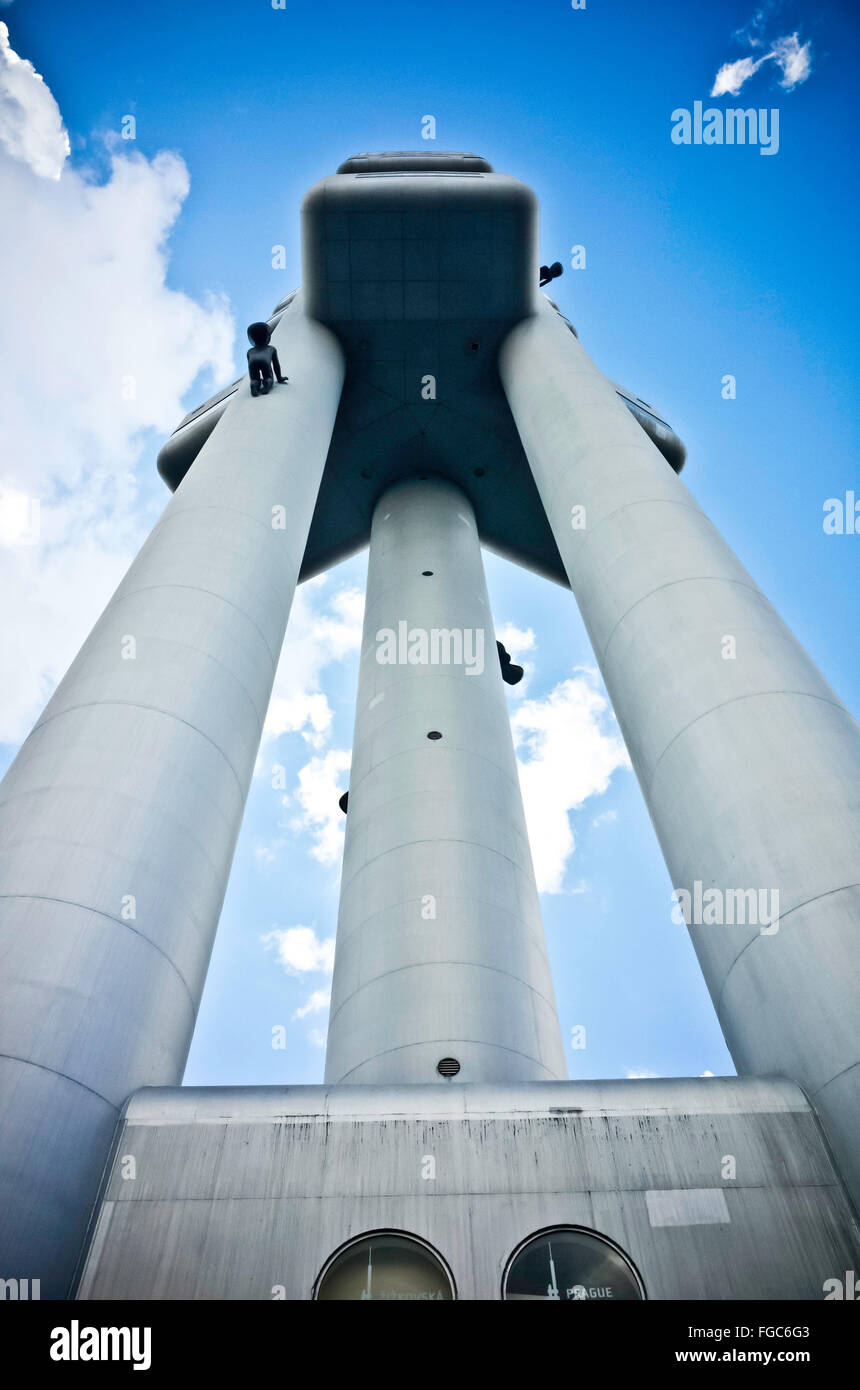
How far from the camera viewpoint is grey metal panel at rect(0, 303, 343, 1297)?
7324 mm

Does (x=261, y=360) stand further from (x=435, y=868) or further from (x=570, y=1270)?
(x=570, y=1270)

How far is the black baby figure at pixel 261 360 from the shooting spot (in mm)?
17250

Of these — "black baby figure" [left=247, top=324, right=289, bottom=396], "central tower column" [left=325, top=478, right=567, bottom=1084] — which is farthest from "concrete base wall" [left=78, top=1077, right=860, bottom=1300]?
"black baby figure" [left=247, top=324, right=289, bottom=396]

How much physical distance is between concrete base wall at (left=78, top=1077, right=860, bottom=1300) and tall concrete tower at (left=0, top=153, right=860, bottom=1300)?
26mm

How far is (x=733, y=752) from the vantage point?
997 centimetres

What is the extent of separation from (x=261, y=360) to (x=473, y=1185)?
1520 cm

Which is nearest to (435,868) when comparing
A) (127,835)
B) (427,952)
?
(427,952)

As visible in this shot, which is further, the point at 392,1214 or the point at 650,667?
the point at 650,667

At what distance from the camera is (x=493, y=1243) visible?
24.2 ft

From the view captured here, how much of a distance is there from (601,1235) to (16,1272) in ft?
15.3

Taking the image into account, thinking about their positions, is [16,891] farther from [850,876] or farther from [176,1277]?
[850,876]

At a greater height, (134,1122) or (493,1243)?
(134,1122)

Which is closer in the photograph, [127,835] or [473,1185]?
[473,1185]

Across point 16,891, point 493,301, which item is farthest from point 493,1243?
point 493,301
